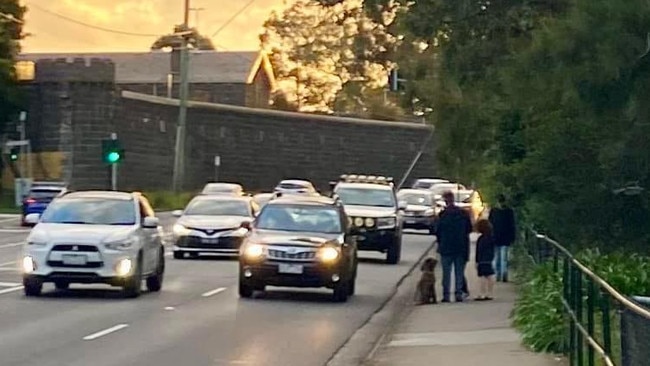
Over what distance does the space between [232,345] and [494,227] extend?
37.7 ft

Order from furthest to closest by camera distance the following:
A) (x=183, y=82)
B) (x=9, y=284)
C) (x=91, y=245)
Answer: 1. (x=183, y=82)
2. (x=9, y=284)
3. (x=91, y=245)

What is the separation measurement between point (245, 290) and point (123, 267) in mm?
2182

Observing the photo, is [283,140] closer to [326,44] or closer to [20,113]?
[20,113]

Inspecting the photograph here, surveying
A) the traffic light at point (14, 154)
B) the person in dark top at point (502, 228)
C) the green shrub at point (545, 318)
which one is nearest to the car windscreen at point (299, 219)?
the person in dark top at point (502, 228)

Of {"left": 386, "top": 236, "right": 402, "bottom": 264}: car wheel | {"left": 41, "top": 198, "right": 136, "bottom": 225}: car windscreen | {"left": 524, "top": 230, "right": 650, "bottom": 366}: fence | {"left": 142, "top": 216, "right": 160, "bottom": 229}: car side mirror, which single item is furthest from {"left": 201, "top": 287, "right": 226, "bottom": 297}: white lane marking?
{"left": 524, "top": 230, "right": 650, "bottom": 366}: fence

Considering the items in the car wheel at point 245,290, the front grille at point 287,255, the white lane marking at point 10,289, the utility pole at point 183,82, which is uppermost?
the utility pole at point 183,82

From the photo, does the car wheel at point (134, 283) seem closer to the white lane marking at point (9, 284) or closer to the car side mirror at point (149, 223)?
the car side mirror at point (149, 223)

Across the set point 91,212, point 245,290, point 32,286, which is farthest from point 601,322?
point 91,212

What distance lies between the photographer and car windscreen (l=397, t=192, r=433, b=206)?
57.6 meters

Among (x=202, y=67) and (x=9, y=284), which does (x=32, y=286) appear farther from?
(x=202, y=67)

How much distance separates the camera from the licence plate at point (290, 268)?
24.6 meters

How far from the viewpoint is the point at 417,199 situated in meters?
57.9

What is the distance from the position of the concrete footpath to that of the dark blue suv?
31363 mm

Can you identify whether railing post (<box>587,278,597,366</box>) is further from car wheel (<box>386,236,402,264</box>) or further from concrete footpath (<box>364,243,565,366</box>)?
car wheel (<box>386,236,402,264</box>)
